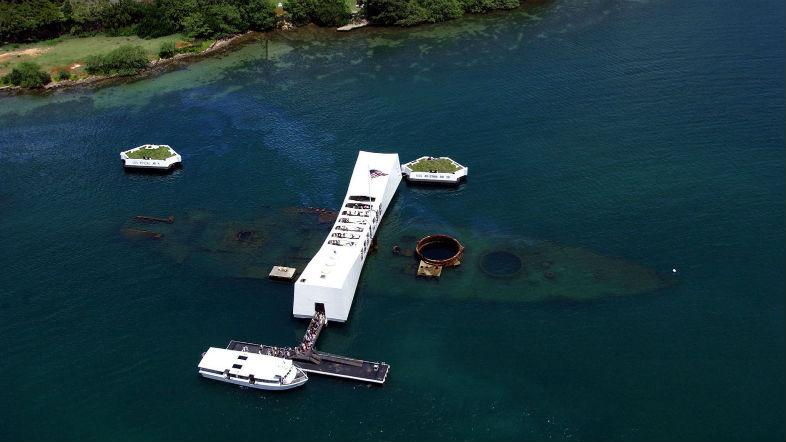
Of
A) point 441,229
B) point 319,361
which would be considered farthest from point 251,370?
point 441,229

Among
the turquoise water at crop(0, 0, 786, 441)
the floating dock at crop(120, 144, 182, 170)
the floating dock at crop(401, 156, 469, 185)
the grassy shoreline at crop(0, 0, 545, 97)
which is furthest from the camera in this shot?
the grassy shoreline at crop(0, 0, 545, 97)

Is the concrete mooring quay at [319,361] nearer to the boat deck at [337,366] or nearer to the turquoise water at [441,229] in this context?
the boat deck at [337,366]

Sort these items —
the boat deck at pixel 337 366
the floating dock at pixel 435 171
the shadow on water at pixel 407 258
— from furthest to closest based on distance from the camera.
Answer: the floating dock at pixel 435 171 < the shadow on water at pixel 407 258 < the boat deck at pixel 337 366

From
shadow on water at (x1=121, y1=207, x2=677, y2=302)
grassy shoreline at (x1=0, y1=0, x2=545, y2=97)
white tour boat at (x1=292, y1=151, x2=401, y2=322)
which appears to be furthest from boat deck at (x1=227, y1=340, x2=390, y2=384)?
grassy shoreline at (x1=0, y1=0, x2=545, y2=97)

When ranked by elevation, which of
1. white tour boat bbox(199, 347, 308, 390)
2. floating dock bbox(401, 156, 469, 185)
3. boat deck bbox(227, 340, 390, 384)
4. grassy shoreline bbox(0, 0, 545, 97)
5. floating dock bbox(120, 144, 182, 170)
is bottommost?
boat deck bbox(227, 340, 390, 384)

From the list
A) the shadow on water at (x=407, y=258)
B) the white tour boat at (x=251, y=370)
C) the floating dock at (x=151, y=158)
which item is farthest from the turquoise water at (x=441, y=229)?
the floating dock at (x=151, y=158)

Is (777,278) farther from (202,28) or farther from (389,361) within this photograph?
(202,28)

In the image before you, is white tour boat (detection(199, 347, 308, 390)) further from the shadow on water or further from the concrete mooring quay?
the shadow on water
